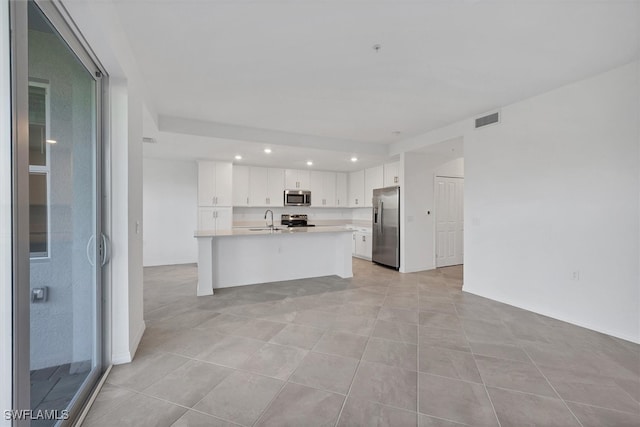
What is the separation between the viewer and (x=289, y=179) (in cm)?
700

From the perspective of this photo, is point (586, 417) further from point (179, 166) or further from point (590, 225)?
point (179, 166)

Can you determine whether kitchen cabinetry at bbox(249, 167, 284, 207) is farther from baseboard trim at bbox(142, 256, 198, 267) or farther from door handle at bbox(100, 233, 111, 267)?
door handle at bbox(100, 233, 111, 267)

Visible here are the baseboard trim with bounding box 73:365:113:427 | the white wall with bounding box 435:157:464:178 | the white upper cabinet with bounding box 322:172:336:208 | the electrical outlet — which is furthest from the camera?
the white upper cabinet with bounding box 322:172:336:208

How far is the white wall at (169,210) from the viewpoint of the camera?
596cm

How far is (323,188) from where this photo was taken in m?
7.44

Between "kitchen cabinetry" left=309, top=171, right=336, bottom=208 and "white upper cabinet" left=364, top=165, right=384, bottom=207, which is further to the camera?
"kitchen cabinetry" left=309, top=171, right=336, bottom=208

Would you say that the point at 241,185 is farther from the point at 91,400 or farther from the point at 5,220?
the point at 5,220

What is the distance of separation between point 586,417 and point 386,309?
192cm

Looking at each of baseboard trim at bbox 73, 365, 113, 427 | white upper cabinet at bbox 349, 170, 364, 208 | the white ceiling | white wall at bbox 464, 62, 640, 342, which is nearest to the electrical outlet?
baseboard trim at bbox 73, 365, 113, 427

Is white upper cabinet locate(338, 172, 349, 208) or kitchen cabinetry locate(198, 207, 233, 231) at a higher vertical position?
white upper cabinet locate(338, 172, 349, 208)

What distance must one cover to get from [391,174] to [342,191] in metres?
1.91

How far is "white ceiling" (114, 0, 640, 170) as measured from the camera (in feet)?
6.16

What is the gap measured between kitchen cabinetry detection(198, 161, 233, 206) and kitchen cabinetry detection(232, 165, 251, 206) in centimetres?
33

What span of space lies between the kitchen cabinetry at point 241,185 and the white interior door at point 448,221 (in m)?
4.38
